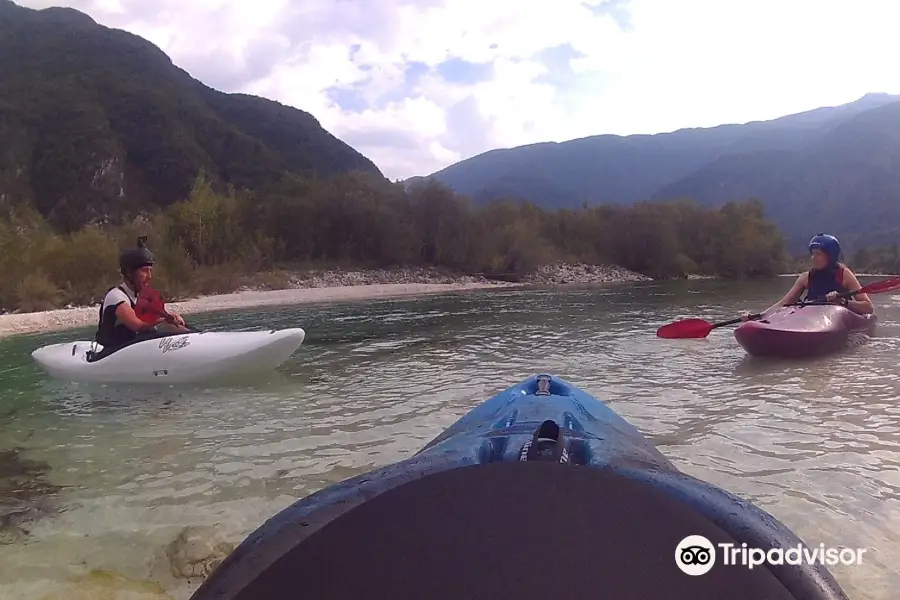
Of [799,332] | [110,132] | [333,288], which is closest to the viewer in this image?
[799,332]

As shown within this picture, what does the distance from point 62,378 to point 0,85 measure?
70.2 meters

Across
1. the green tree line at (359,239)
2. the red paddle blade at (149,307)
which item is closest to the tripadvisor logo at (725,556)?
the red paddle blade at (149,307)

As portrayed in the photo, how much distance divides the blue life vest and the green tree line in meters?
21.8

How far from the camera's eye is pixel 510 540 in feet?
3.17

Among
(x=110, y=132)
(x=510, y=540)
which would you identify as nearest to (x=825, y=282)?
(x=510, y=540)

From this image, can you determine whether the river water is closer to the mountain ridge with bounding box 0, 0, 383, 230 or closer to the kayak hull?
the kayak hull

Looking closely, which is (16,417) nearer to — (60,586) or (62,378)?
(62,378)

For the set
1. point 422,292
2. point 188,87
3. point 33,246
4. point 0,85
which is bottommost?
point 422,292

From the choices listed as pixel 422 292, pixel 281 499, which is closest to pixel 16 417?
pixel 281 499

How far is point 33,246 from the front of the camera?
917 inches

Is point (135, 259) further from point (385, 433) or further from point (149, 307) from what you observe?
point (385, 433)

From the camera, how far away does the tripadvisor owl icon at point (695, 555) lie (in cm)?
95

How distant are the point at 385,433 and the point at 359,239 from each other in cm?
3350

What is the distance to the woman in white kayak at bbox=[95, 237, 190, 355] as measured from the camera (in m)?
6.46
